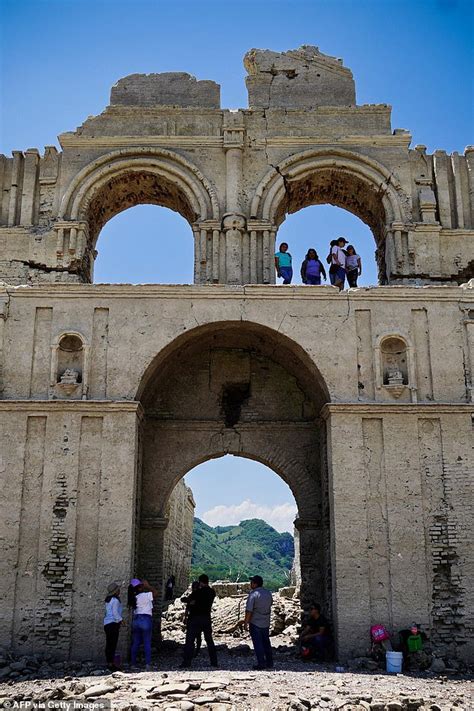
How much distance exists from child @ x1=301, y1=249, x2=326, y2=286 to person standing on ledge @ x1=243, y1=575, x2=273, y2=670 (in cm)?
613

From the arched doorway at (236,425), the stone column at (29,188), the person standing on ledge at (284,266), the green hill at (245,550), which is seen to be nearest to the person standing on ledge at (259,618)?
the arched doorway at (236,425)

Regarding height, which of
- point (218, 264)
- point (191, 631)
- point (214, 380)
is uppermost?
point (218, 264)

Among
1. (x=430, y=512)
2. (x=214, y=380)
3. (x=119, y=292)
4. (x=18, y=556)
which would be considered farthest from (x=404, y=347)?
(x=18, y=556)

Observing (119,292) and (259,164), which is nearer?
(119,292)

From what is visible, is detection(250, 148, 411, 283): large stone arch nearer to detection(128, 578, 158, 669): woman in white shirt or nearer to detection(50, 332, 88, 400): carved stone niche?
detection(50, 332, 88, 400): carved stone niche

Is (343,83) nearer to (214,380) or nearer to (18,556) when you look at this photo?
(214,380)

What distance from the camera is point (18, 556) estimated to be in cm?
1235

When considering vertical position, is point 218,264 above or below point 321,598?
above

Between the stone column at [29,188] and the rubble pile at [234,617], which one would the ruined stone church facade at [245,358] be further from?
the rubble pile at [234,617]

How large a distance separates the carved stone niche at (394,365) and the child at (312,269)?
91.5 inches

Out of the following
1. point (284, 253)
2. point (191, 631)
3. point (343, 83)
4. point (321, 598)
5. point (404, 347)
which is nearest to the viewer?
point (191, 631)

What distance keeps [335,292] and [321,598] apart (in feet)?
17.7

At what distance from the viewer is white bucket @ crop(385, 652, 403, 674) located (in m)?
11.3

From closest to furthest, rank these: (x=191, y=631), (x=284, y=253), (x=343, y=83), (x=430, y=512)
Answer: (x=191, y=631) < (x=430, y=512) < (x=284, y=253) < (x=343, y=83)
